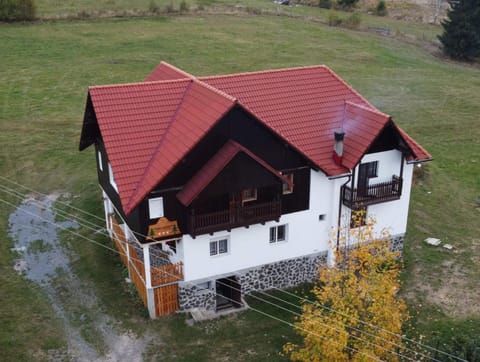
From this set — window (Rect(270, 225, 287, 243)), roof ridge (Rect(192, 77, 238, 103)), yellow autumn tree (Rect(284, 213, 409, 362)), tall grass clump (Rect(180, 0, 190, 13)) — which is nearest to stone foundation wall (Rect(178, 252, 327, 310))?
window (Rect(270, 225, 287, 243))

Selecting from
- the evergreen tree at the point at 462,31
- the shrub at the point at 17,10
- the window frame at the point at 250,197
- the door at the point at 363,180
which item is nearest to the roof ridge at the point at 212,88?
the window frame at the point at 250,197

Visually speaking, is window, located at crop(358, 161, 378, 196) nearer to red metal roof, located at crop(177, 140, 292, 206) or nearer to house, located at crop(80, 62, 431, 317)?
house, located at crop(80, 62, 431, 317)

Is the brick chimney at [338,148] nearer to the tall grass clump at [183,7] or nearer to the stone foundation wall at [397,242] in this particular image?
the stone foundation wall at [397,242]

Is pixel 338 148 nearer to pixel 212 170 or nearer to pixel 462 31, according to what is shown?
pixel 212 170

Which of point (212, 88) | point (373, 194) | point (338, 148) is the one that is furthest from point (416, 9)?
point (212, 88)

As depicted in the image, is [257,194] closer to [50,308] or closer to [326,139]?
[326,139]

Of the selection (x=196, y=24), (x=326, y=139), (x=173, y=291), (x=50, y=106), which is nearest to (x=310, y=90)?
(x=326, y=139)
